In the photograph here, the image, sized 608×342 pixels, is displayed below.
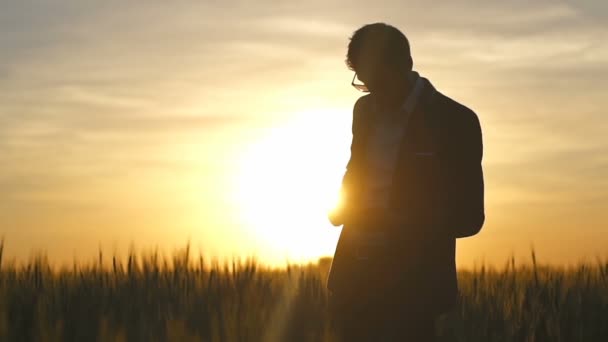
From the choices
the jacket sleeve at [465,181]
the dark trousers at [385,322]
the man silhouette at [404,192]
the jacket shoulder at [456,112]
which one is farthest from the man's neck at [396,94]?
the dark trousers at [385,322]

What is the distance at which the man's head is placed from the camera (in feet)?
14.5

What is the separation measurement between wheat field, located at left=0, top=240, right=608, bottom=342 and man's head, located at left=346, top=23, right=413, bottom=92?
126cm

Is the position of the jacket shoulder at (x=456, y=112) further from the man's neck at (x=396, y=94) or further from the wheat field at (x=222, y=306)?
the wheat field at (x=222, y=306)

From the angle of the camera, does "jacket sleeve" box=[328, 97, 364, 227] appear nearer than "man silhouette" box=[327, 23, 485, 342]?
No

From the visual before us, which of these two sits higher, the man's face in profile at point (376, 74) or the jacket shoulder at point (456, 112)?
the man's face in profile at point (376, 74)

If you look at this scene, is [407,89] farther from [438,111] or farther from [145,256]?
[145,256]

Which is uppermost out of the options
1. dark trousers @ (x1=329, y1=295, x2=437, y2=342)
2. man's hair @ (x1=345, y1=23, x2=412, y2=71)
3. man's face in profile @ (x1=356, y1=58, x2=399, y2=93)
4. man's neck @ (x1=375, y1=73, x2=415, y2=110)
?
man's hair @ (x1=345, y1=23, x2=412, y2=71)

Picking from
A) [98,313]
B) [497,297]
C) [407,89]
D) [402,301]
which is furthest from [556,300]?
[98,313]

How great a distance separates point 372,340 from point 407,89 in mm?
1277

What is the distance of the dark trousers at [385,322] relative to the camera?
4.61 meters

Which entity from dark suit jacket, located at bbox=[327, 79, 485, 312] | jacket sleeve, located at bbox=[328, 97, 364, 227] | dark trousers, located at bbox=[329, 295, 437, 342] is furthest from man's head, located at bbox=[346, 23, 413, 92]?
dark trousers, located at bbox=[329, 295, 437, 342]

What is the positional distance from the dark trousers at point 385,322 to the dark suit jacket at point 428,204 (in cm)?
5

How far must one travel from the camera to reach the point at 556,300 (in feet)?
20.9

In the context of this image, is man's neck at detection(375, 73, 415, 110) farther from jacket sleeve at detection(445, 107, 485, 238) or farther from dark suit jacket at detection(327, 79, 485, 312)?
jacket sleeve at detection(445, 107, 485, 238)
